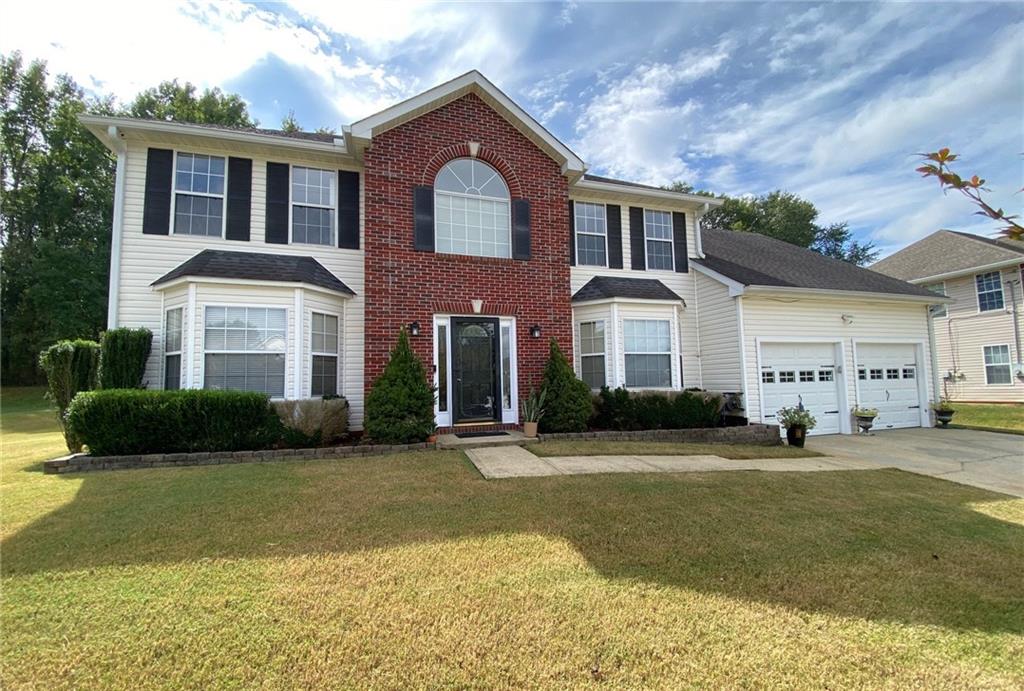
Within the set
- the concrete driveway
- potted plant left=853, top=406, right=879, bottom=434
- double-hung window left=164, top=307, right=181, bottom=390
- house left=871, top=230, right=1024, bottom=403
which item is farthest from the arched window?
house left=871, top=230, right=1024, bottom=403

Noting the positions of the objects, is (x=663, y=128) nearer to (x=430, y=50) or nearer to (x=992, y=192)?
(x=430, y=50)

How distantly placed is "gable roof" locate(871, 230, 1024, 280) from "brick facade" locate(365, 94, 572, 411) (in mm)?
18018

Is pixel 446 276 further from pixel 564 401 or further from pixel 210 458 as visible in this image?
pixel 210 458

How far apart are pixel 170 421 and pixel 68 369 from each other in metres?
2.80

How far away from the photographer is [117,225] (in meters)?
8.56

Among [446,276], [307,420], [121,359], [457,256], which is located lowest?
[307,420]

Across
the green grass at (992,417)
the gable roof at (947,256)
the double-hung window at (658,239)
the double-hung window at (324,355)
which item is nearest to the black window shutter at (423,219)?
the double-hung window at (324,355)

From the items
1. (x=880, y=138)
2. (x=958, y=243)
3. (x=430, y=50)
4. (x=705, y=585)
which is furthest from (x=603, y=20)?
(x=958, y=243)

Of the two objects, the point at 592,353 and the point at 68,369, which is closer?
the point at 68,369

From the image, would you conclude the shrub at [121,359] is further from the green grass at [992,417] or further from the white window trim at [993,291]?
the white window trim at [993,291]

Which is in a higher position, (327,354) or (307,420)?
(327,354)

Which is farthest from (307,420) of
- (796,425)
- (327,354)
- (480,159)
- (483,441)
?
(796,425)

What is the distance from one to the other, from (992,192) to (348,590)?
388 cm

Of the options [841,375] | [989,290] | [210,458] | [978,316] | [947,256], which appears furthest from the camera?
[947,256]
